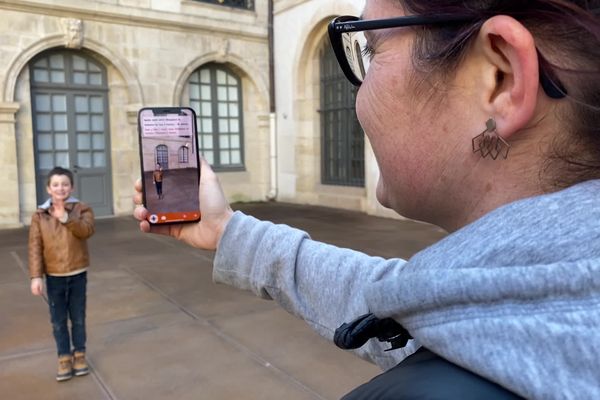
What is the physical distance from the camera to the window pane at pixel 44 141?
1125cm

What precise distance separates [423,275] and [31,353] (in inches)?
166

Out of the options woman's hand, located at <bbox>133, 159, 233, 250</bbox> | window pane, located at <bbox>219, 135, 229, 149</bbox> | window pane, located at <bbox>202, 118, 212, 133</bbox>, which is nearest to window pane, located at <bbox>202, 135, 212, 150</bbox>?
window pane, located at <bbox>202, 118, 212, 133</bbox>

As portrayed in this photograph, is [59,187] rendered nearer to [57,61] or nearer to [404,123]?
[404,123]

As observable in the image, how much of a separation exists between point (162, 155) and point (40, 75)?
10.9 m

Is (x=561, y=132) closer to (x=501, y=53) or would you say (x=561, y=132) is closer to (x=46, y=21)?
(x=501, y=53)

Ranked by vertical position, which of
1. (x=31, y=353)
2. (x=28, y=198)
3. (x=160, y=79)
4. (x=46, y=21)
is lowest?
(x=31, y=353)

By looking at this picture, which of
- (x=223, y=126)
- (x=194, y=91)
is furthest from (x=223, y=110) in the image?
(x=194, y=91)

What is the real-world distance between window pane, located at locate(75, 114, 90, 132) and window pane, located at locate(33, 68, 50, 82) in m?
0.96

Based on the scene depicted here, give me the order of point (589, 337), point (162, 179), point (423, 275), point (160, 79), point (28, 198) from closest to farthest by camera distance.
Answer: point (589, 337)
point (423, 275)
point (162, 179)
point (28, 198)
point (160, 79)

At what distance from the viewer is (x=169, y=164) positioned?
167 centimetres

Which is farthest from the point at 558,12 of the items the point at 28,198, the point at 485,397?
the point at 28,198

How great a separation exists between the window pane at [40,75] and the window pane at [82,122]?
963 millimetres

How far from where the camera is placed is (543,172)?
74 cm

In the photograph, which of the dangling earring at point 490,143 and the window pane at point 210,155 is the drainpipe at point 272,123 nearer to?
the window pane at point 210,155
